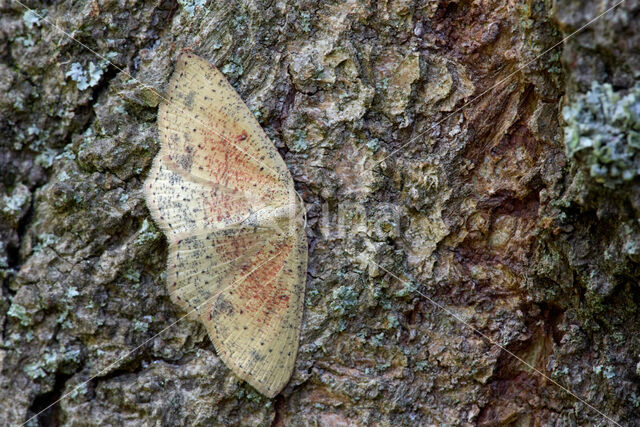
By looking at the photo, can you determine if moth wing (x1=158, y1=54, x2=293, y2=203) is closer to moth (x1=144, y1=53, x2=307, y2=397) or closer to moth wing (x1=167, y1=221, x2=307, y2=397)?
moth (x1=144, y1=53, x2=307, y2=397)

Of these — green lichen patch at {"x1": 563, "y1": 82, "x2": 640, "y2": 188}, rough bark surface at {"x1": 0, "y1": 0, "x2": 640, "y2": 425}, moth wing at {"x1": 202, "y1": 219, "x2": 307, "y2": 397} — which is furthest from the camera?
moth wing at {"x1": 202, "y1": 219, "x2": 307, "y2": 397}

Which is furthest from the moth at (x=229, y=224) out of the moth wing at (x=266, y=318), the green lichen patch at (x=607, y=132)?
the green lichen patch at (x=607, y=132)

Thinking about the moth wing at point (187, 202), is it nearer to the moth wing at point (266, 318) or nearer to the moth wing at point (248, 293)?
the moth wing at point (248, 293)

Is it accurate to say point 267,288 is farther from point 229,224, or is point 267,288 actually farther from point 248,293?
point 229,224

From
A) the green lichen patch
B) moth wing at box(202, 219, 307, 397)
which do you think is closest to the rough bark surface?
moth wing at box(202, 219, 307, 397)

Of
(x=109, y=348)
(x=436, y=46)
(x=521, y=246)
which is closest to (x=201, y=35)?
(x=436, y=46)

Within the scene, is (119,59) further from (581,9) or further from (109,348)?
(581,9)

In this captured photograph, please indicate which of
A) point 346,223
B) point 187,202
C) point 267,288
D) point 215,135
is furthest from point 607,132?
point 187,202
